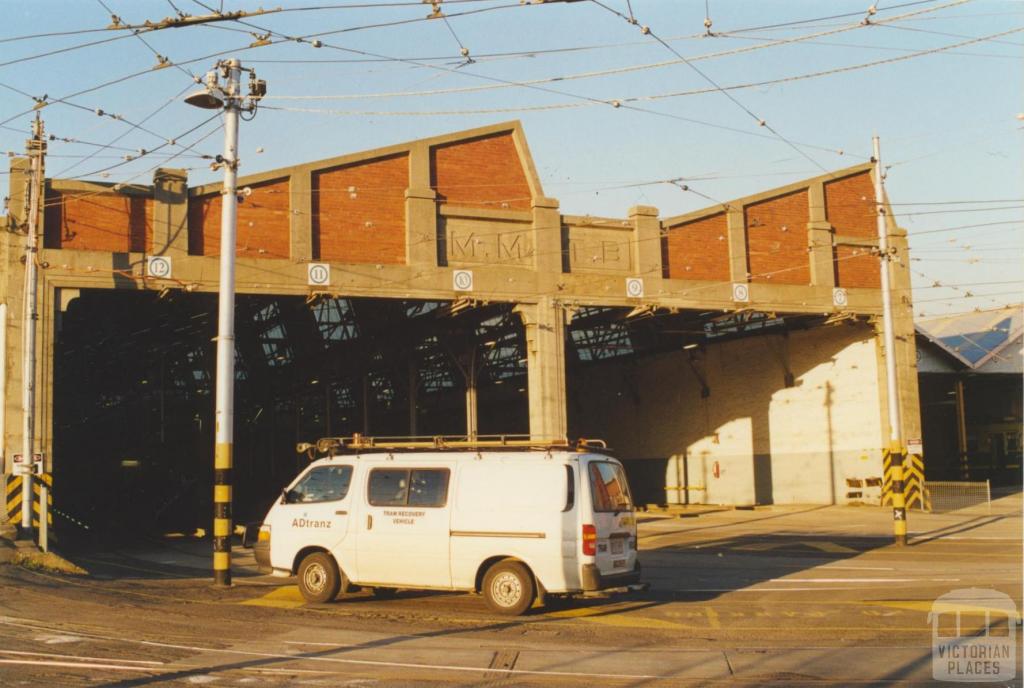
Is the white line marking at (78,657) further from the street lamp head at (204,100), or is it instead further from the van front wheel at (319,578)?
the street lamp head at (204,100)

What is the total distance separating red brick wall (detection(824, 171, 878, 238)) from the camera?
3716 centimetres

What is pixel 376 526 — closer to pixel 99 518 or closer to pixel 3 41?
pixel 3 41

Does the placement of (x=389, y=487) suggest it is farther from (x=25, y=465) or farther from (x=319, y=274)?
(x=319, y=274)

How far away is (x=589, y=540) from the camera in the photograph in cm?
1341

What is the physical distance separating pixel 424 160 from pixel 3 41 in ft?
45.8

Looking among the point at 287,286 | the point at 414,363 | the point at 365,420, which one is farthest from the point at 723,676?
the point at 365,420

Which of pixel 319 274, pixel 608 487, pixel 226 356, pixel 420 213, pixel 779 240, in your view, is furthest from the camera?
pixel 779 240

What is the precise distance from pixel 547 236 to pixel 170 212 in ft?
36.3

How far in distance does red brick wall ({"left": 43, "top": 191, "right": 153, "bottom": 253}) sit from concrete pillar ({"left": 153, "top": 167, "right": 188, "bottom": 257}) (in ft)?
0.66

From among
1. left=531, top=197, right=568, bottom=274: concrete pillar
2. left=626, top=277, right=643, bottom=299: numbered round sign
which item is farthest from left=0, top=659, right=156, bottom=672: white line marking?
left=626, top=277, right=643, bottom=299: numbered round sign

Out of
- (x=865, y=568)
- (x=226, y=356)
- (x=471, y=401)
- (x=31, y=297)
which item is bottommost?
(x=865, y=568)

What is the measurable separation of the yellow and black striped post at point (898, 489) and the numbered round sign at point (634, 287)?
1072 centimetres

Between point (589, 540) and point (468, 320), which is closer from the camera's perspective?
point (589, 540)

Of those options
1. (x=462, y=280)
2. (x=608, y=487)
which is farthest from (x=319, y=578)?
(x=462, y=280)
